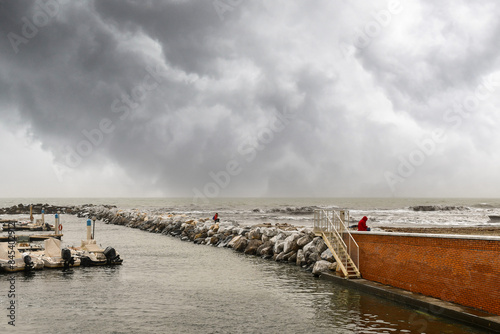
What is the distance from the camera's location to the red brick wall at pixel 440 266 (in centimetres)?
1184

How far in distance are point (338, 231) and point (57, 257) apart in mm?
15403

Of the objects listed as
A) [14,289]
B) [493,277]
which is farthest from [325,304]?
[14,289]

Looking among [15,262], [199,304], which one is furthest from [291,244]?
[15,262]

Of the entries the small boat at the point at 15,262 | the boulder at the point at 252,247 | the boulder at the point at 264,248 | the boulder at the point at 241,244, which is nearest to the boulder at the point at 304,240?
the boulder at the point at 264,248

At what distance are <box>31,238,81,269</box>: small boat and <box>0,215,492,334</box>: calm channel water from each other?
1.07 metres

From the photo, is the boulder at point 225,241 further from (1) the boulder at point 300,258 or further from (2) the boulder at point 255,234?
(1) the boulder at point 300,258

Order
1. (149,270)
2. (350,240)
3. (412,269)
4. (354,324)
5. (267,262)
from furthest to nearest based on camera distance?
1. (267,262)
2. (149,270)
3. (350,240)
4. (412,269)
5. (354,324)

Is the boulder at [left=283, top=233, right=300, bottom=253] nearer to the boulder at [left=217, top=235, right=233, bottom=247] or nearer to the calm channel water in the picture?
the calm channel water

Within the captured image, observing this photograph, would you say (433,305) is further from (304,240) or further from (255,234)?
(255,234)

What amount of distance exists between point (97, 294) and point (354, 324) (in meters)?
10.2

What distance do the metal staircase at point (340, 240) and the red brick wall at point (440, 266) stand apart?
699 mm

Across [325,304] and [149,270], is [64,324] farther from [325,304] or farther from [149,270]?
[149,270]

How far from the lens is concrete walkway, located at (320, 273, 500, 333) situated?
1119 cm

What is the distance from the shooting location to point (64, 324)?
12.8 meters
